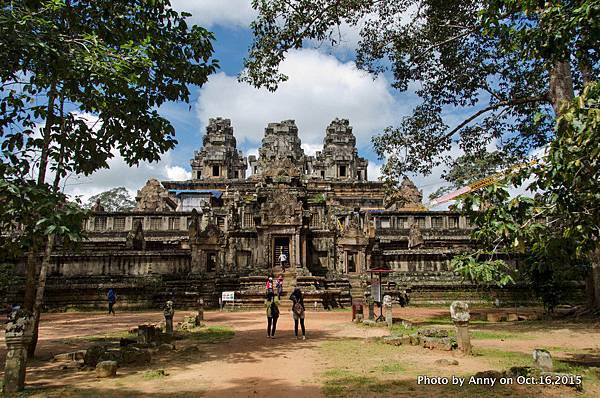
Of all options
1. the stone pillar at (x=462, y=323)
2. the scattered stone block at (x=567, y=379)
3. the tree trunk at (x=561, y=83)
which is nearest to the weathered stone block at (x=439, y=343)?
the stone pillar at (x=462, y=323)

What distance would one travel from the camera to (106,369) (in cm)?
829

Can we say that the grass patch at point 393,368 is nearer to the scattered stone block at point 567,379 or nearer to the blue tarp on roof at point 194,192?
the scattered stone block at point 567,379

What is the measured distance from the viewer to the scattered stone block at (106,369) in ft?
27.1

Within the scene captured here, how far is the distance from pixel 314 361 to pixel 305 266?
57.4 ft

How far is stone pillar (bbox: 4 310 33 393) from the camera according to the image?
716cm

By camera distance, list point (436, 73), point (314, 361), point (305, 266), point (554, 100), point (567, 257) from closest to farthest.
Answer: point (567, 257) → point (314, 361) → point (554, 100) → point (436, 73) → point (305, 266)

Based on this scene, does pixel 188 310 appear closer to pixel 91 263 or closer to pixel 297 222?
pixel 91 263

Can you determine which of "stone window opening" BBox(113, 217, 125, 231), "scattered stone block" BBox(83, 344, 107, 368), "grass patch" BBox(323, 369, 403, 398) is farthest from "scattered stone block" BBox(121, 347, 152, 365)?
"stone window opening" BBox(113, 217, 125, 231)

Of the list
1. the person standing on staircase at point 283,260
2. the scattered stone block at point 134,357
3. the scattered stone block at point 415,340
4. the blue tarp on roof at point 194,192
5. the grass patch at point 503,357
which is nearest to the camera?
the grass patch at point 503,357

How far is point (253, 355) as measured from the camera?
10391mm

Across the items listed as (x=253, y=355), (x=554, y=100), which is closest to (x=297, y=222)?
(x=554, y=100)

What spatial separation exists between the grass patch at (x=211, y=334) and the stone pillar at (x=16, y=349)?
5491mm

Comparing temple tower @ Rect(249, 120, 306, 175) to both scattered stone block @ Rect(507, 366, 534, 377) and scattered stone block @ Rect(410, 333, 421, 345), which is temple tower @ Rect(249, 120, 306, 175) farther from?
scattered stone block @ Rect(507, 366, 534, 377)

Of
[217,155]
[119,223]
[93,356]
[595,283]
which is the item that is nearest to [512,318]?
[595,283]
